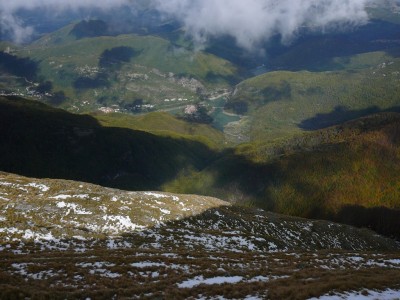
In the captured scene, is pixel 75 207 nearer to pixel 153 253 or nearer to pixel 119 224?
pixel 119 224

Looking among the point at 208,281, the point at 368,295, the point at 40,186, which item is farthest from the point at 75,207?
the point at 368,295

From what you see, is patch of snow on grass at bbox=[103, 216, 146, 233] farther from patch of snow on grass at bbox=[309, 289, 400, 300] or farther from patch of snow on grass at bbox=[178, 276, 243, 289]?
patch of snow on grass at bbox=[309, 289, 400, 300]

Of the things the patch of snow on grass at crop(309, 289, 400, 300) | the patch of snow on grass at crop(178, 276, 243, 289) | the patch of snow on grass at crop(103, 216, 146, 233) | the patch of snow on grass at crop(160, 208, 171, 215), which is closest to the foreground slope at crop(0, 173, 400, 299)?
the patch of snow on grass at crop(178, 276, 243, 289)

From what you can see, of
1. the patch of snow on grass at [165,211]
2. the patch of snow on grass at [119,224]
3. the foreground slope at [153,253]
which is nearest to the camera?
the foreground slope at [153,253]

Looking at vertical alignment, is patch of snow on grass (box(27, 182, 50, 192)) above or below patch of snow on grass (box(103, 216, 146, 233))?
above

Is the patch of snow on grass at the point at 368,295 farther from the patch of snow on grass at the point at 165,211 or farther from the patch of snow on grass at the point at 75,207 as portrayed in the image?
the patch of snow on grass at the point at 165,211

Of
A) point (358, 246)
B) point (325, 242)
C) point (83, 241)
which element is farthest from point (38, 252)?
point (358, 246)

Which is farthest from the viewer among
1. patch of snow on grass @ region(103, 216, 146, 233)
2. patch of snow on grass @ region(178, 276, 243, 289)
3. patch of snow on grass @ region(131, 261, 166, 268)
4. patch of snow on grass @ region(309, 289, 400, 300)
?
patch of snow on grass @ region(103, 216, 146, 233)

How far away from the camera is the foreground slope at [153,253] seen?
31.3 m

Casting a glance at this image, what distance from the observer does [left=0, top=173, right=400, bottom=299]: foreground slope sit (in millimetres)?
31253

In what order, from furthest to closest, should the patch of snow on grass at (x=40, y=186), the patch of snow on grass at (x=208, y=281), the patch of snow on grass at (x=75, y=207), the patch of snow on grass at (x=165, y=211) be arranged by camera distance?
the patch of snow on grass at (x=165, y=211), the patch of snow on grass at (x=40, y=186), the patch of snow on grass at (x=75, y=207), the patch of snow on grass at (x=208, y=281)

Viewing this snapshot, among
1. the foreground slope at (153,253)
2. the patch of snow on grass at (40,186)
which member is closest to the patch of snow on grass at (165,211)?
the foreground slope at (153,253)

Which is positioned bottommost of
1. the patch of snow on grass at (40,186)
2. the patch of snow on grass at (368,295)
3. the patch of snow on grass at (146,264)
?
the patch of snow on grass at (368,295)

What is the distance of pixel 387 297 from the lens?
28906mm
